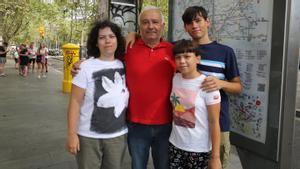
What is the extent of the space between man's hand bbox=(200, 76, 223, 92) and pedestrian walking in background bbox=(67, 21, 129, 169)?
675 mm

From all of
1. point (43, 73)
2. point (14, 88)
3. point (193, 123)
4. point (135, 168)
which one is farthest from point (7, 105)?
point (43, 73)

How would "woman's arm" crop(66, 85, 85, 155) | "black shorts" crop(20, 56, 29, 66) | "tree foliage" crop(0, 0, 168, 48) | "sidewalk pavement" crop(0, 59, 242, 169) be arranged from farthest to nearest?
"tree foliage" crop(0, 0, 168, 48)
"black shorts" crop(20, 56, 29, 66)
"sidewalk pavement" crop(0, 59, 242, 169)
"woman's arm" crop(66, 85, 85, 155)

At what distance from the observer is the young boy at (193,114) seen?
2417 mm

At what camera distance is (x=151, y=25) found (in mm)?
2697

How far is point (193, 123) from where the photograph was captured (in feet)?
8.12

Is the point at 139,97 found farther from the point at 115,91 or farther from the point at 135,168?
the point at 135,168

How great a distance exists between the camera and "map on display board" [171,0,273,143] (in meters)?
2.50


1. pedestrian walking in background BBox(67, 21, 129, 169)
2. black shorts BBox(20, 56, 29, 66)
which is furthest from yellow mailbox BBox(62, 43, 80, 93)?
pedestrian walking in background BBox(67, 21, 129, 169)

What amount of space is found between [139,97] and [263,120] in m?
0.93

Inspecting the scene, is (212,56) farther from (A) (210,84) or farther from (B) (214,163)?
(B) (214,163)

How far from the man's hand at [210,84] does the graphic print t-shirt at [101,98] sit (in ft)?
2.21

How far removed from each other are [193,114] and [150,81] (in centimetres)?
44

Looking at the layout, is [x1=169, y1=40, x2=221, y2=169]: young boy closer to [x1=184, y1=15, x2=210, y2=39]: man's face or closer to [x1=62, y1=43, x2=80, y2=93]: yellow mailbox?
[x1=184, y1=15, x2=210, y2=39]: man's face

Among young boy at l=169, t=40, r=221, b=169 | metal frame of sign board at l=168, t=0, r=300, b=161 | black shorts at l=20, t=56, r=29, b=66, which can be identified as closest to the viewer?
metal frame of sign board at l=168, t=0, r=300, b=161
